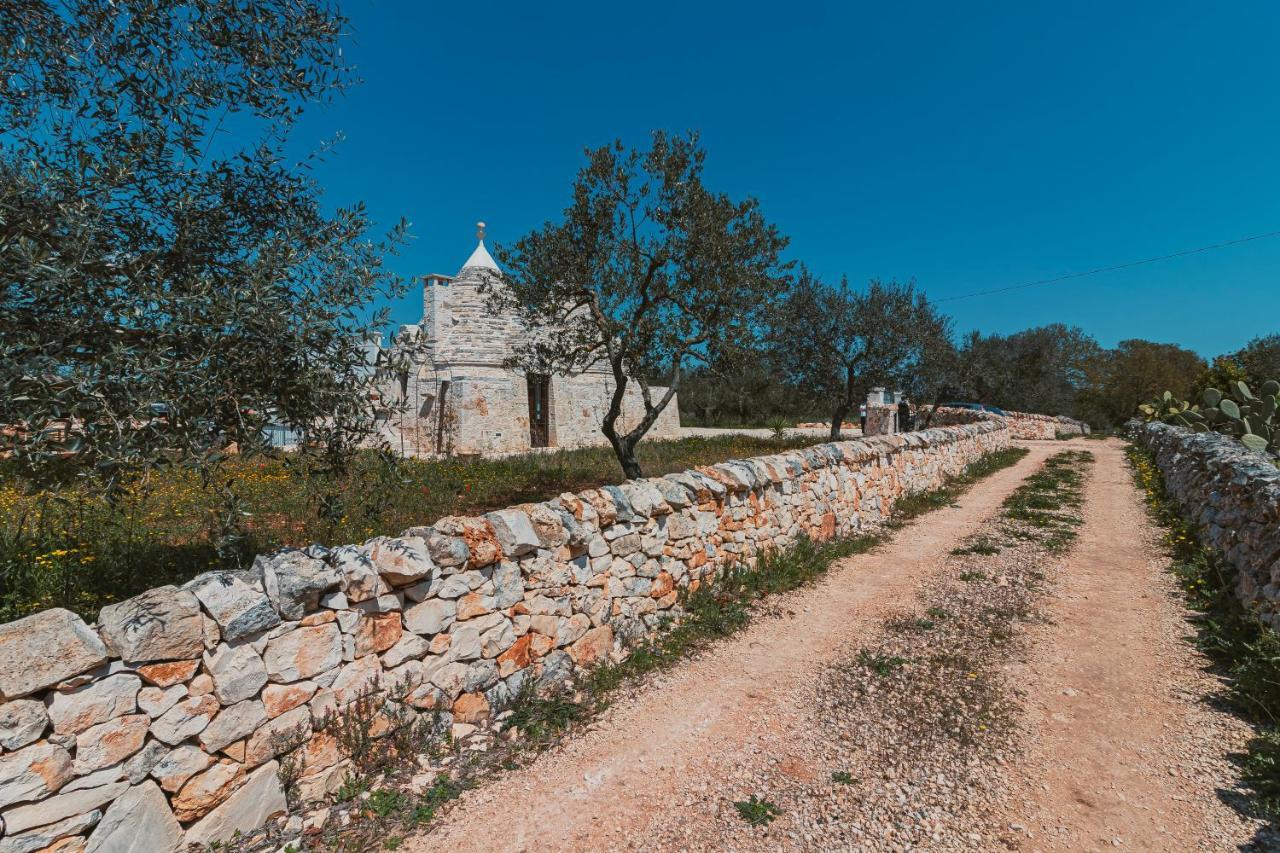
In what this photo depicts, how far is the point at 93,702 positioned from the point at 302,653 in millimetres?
831

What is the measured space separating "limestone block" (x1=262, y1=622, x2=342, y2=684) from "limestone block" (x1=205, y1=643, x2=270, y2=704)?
0.19 feet

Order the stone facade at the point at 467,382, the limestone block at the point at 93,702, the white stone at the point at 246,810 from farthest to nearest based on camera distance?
the stone facade at the point at 467,382, the white stone at the point at 246,810, the limestone block at the point at 93,702

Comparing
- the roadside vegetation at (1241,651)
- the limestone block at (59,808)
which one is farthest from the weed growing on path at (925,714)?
the limestone block at (59,808)

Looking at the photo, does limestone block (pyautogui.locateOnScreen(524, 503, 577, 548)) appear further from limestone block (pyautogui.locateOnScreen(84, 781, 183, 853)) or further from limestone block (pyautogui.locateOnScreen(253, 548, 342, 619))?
limestone block (pyautogui.locateOnScreen(84, 781, 183, 853))

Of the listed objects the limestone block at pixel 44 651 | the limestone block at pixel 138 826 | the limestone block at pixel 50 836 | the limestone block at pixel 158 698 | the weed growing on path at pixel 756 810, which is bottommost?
the weed growing on path at pixel 756 810

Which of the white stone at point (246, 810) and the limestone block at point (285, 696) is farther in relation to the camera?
the limestone block at point (285, 696)

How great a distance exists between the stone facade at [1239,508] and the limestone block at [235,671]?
6.90m

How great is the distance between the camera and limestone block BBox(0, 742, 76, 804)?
2.14 metres

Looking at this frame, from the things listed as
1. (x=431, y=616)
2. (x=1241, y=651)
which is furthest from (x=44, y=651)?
(x=1241, y=651)

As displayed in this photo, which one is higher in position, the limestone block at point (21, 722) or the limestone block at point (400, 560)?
the limestone block at point (400, 560)

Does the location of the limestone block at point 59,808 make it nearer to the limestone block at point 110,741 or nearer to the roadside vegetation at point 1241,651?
the limestone block at point 110,741

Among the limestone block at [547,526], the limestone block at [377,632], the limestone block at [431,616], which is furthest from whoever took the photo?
the limestone block at [547,526]

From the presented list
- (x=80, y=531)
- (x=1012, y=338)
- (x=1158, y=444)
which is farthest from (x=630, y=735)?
(x=1012, y=338)

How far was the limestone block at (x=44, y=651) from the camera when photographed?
7.15 feet
